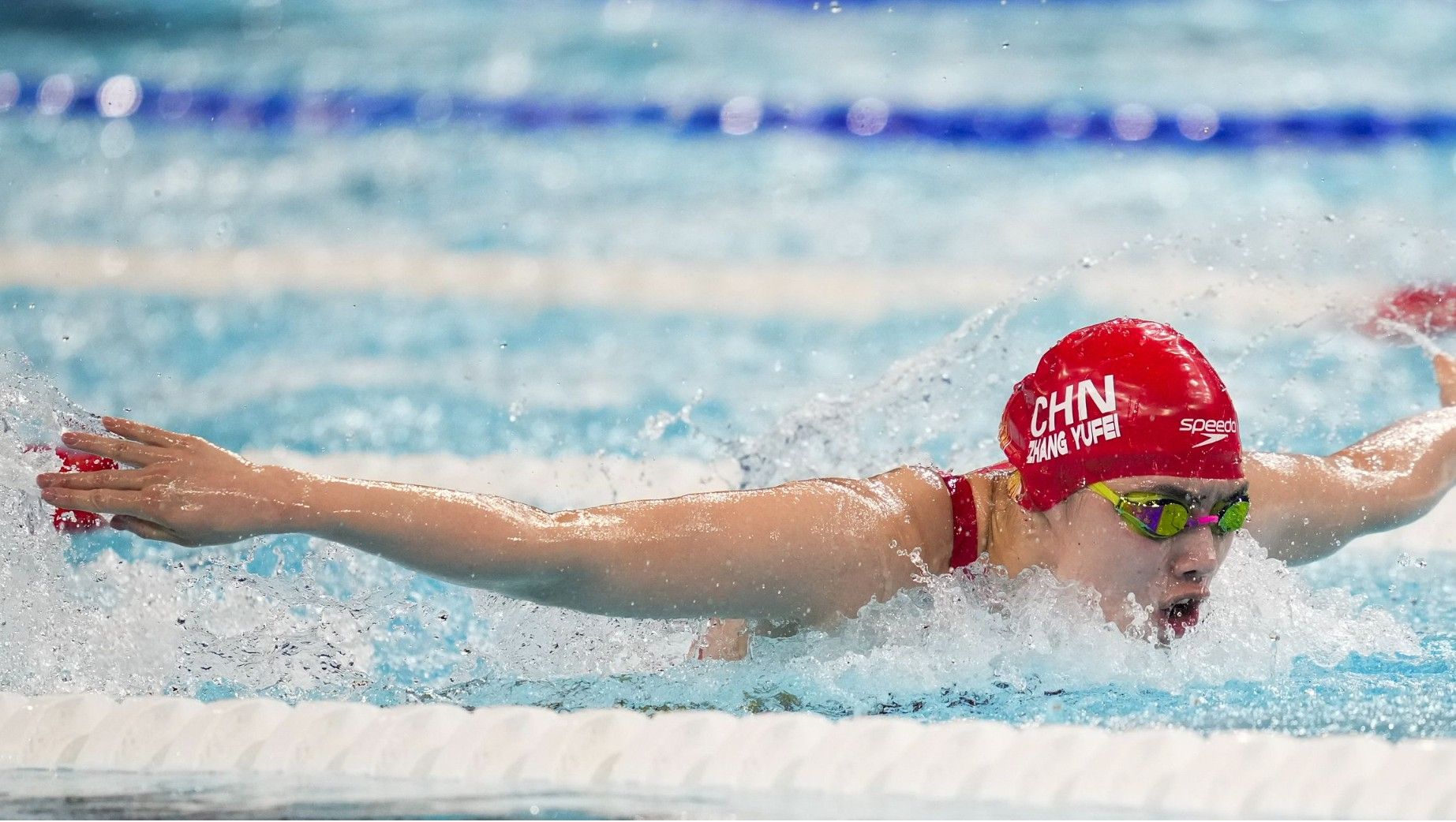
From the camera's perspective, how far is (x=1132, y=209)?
19.4ft

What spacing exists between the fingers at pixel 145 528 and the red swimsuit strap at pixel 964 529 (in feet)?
3.90

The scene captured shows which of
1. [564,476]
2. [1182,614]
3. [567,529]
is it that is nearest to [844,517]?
[567,529]

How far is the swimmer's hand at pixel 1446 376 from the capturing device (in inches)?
128

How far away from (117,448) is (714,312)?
366cm

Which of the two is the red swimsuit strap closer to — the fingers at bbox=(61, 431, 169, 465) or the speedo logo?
the speedo logo

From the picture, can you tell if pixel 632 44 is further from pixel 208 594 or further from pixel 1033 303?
pixel 208 594

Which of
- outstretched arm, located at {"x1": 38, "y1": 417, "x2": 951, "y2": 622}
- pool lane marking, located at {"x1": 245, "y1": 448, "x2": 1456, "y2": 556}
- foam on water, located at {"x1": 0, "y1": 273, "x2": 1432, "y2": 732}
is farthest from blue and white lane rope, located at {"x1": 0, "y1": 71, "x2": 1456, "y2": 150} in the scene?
outstretched arm, located at {"x1": 38, "y1": 417, "x2": 951, "y2": 622}

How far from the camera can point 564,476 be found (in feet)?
14.3

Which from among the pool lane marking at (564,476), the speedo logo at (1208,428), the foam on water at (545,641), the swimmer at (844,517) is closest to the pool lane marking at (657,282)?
the pool lane marking at (564,476)

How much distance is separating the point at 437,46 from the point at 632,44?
3.07 ft

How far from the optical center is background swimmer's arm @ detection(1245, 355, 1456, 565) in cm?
275

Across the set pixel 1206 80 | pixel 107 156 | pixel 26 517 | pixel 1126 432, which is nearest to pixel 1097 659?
pixel 1126 432

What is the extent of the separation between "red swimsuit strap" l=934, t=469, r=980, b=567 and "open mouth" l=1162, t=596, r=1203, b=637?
31cm

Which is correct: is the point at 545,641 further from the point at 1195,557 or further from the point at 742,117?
the point at 742,117
